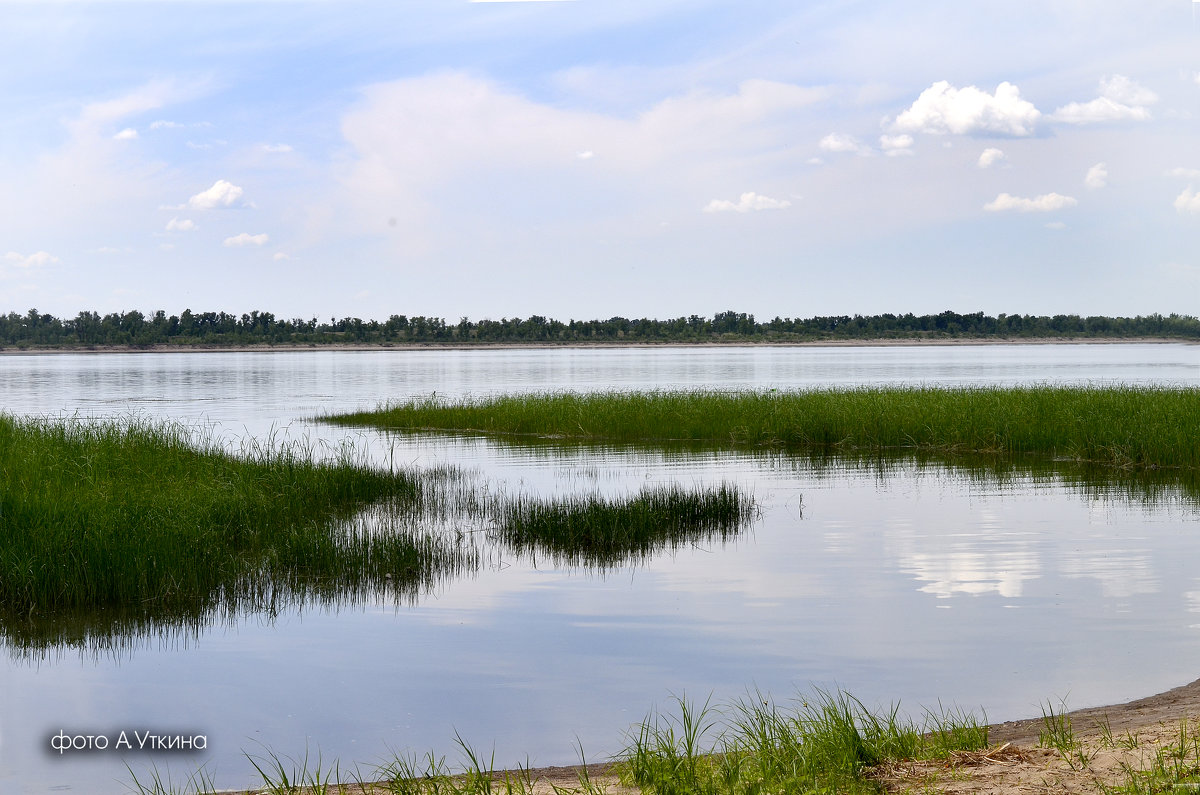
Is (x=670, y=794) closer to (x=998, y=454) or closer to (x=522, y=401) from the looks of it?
(x=998, y=454)

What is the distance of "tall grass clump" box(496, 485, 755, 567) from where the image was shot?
49.3ft

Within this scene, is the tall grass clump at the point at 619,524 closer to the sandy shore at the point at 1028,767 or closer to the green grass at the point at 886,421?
the sandy shore at the point at 1028,767

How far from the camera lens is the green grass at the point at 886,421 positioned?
23891mm

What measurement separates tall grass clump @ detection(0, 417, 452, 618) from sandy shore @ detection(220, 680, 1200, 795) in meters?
6.18

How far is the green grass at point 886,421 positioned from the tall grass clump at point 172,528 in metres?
13.0

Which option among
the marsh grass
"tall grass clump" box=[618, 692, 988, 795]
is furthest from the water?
the marsh grass

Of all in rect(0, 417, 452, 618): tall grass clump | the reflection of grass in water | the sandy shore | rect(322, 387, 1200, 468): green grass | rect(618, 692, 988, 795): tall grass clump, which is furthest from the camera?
rect(322, 387, 1200, 468): green grass

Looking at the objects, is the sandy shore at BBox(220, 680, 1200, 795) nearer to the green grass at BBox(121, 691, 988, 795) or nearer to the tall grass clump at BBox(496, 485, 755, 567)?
the green grass at BBox(121, 691, 988, 795)

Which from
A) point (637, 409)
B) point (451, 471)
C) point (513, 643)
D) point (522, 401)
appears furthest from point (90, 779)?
point (522, 401)

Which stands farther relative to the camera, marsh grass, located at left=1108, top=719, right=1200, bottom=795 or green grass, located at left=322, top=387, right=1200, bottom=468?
green grass, located at left=322, top=387, right=1200, bottom=468

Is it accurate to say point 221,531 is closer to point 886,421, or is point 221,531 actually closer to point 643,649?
point 643,649

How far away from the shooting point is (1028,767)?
5723 millimetres

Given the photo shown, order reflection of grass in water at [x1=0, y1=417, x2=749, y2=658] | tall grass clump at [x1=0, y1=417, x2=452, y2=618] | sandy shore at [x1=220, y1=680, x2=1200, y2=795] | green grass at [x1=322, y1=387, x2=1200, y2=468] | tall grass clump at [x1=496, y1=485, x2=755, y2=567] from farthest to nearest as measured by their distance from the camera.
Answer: green grass at [x1=322, y1=387, x2=1200, y2=468]
tall grass clump at [x1=496, y1=485, x2=755, y2=567]
tall grass clump at [x1=0, y1=417, x2=452, y2=618]
reflection of grass in water at [x1=0, y1=417, x2=749, y2=658]
sandy shore at [x1=220, y1=680, x2=1200, y2=795]

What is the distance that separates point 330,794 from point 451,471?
674 inches
